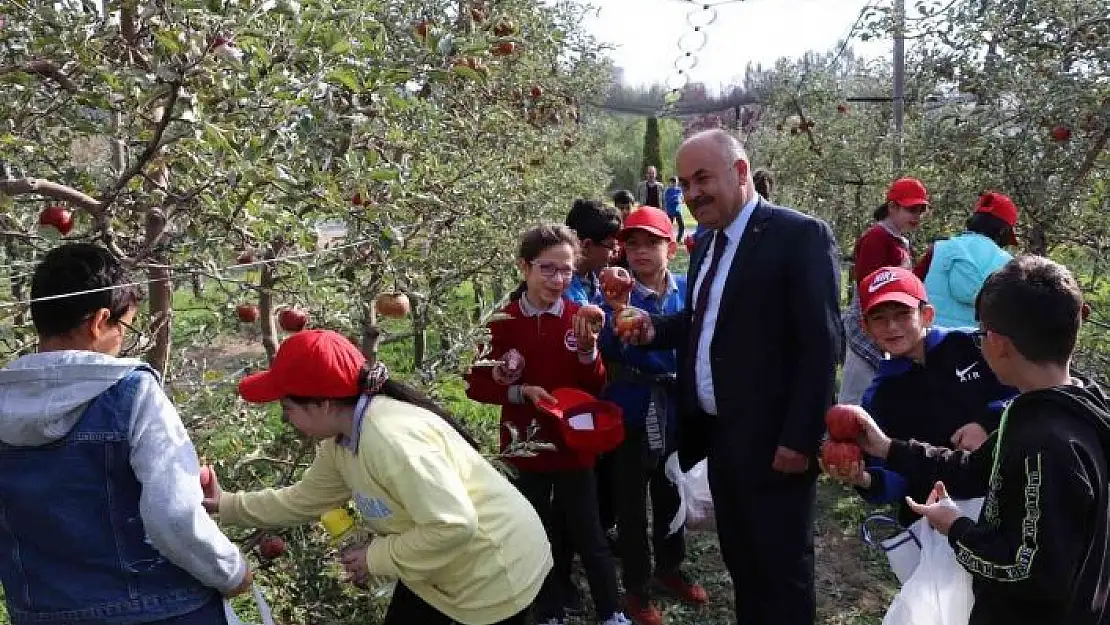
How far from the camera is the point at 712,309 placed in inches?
105

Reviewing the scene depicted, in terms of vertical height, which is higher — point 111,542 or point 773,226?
point 773,226

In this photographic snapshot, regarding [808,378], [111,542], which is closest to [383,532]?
[111,542]

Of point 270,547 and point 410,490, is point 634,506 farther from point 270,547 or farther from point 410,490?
point 410,490

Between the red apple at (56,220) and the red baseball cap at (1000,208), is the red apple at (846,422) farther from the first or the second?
the red baseball cap at (1000,208)

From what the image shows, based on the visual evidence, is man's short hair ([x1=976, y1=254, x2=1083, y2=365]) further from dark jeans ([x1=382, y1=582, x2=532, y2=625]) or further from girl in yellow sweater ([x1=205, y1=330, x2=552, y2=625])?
dark jeans ([x1=382, y1=582, x2=532, y2=625])

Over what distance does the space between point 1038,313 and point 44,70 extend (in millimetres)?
2235

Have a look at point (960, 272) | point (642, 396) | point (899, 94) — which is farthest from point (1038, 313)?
point (899, 94)

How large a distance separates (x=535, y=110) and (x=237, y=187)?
5.61 meters

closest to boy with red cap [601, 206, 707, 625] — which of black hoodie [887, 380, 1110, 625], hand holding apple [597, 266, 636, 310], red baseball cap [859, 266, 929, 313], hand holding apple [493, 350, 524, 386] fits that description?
hand holding apple [597, 266, 636, 310]

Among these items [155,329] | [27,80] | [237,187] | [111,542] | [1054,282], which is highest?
[27,80]

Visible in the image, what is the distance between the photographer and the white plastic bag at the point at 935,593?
2.01m

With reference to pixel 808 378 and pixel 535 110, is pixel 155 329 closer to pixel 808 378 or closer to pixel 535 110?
pixel 808 378

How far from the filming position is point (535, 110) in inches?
297

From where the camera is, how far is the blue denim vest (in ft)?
5.49
